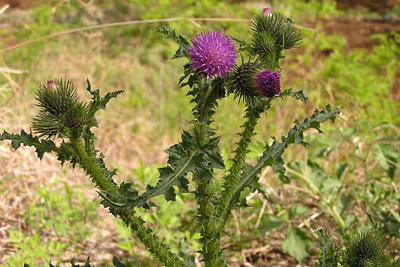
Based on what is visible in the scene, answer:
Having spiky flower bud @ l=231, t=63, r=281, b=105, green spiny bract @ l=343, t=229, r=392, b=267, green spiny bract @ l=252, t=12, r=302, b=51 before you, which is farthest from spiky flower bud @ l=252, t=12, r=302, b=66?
green spiny bract @ l=343, t=229, r=392, b=267

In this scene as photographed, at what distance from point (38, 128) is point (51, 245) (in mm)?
1185

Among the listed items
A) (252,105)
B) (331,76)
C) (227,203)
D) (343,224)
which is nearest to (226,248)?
(343,224)

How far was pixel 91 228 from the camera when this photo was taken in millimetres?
3406

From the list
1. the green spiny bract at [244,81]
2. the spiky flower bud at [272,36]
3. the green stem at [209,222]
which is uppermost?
the spiky flower bud at [272,36]

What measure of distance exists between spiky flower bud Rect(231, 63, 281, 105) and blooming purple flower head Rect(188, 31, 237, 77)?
0.13 feet

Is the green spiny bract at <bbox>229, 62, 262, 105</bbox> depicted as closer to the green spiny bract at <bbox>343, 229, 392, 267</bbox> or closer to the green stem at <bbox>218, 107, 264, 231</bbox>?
the green stem at <bbox>218, 107, 264, 231</bbox>

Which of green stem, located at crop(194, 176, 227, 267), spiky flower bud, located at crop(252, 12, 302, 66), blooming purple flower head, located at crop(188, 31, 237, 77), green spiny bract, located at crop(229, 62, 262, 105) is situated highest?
spiky flower bud, located at crop(252, 12, 302, 66)

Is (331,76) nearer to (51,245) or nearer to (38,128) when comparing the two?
(51,245)

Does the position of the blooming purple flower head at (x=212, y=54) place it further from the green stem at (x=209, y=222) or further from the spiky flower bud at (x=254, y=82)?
the green stem at (x=209, y=222)

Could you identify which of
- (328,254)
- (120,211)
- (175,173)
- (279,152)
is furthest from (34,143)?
(328,254)

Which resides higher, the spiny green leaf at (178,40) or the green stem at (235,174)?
the spiny green leaf at (178,40)

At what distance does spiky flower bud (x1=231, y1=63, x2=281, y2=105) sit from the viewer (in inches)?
68.2

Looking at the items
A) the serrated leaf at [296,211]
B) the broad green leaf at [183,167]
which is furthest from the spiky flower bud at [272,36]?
the serrated leaf at [296,211]

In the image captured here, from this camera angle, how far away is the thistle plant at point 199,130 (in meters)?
1.73
